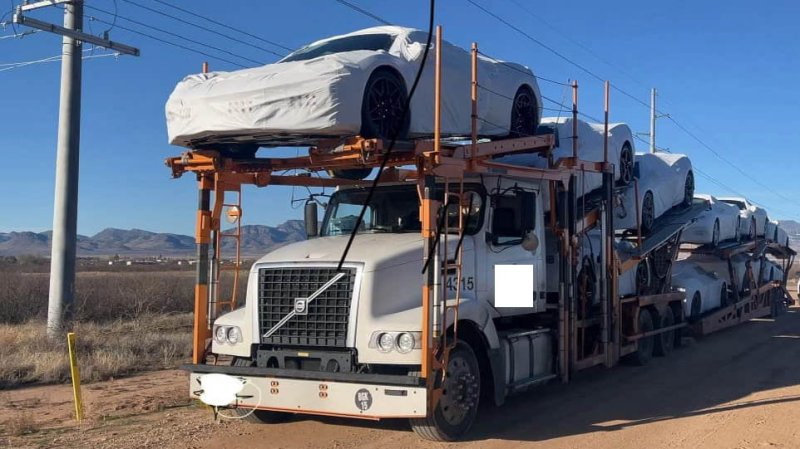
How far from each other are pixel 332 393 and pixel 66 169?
1116 cm

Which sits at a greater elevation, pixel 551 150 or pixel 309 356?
pixel 551 150

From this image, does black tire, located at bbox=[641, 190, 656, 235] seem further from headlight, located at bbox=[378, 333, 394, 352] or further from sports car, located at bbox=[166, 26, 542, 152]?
headlight, located at bbox=[378, 333, 394, 352]

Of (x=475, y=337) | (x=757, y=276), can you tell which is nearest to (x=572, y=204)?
(x=475, y=337)

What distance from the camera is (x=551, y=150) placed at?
32.9 ft

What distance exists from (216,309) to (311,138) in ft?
7.35

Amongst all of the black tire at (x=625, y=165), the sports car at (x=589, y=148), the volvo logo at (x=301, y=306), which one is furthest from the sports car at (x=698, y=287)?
the volvo logo at (x=301, y=306)

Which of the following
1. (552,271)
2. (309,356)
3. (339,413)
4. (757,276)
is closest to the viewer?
(339,413)

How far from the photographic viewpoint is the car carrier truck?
22.7ft

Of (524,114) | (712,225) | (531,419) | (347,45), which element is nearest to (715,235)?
(712,225)

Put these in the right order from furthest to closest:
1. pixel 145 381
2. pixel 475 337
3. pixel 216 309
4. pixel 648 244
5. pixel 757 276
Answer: pixel 757 276
pixel 648 244
pixel 145 381
pixel 216 309
pixel 475 337

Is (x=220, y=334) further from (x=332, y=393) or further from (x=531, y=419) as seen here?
(x=531, y=419)

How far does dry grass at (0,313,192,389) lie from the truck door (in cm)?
614

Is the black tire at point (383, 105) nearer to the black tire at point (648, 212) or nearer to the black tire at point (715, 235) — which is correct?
the black tire at point (648, 212)

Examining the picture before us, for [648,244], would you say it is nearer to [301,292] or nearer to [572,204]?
[572,204]
